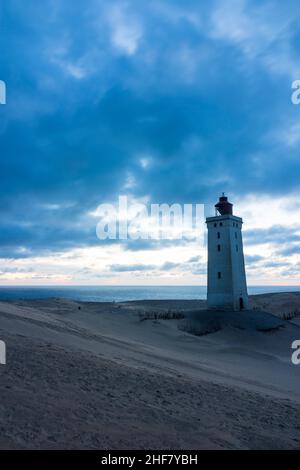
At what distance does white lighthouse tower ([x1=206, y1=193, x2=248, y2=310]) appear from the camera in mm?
29688

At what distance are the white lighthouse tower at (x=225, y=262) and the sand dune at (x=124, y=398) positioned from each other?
512 inches

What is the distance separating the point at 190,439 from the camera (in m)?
6.58

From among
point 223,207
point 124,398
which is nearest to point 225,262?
point 223,207

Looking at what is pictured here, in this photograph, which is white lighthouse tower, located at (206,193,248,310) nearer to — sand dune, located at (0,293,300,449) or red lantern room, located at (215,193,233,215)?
red lantern room, located at (215,193,233,215)

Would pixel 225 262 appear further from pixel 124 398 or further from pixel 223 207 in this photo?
pixel 124 398

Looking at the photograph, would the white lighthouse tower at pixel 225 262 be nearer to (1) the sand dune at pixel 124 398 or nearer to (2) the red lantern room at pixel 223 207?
(2) the red lantern room at pixel 223 207

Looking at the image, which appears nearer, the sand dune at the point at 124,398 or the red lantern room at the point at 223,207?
the sand dune at the point at 124,398

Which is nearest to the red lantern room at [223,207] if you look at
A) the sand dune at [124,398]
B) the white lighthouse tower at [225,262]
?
the white lighthouse tower at [225,262]

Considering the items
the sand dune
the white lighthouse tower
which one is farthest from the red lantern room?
the sand dune

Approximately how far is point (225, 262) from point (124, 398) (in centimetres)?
2269

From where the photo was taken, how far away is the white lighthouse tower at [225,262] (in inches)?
1169
